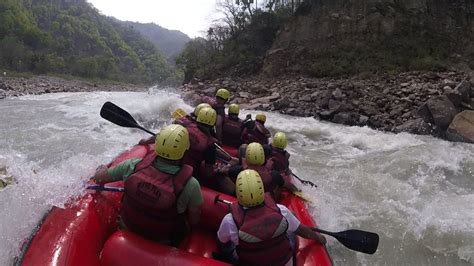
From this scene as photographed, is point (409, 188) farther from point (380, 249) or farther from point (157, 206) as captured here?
point (157, 206)

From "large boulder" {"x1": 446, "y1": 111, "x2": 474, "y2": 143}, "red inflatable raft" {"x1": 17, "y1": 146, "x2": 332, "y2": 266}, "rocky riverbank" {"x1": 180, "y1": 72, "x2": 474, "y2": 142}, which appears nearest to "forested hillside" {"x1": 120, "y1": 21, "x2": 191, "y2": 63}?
"rocky riverbank" {"x1": 180, "y1": 72, "x2": 474, "y2": 142}

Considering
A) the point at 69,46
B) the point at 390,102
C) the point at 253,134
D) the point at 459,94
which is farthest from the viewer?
the point at 69,46

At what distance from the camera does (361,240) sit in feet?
11.3

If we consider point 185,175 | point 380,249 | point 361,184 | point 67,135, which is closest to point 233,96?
point 67,135

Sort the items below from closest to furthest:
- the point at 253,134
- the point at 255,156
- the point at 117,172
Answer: the point at 117,172 → the point at 255,156 → the point at 253,134

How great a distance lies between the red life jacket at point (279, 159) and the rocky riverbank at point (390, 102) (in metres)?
6.05

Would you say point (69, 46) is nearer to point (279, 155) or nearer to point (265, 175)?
point (279, 155)

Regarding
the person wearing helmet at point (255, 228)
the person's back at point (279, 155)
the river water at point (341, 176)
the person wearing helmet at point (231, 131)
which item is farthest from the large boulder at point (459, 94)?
the person wearing helmet at point (255, 228)

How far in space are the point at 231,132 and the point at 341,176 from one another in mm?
2078

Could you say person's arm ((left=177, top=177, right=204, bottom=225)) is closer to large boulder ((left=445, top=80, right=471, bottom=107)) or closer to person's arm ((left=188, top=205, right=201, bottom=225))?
person's arm ((left=188, top=205, right=201, bottom=225))

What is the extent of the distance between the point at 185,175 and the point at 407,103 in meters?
9.95

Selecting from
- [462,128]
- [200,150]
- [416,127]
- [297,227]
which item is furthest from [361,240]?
[416,127]

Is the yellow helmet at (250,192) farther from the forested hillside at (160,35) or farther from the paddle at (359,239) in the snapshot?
the forested hillside at (160,35)

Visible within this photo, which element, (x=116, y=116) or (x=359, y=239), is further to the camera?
(x=116, y=116)
